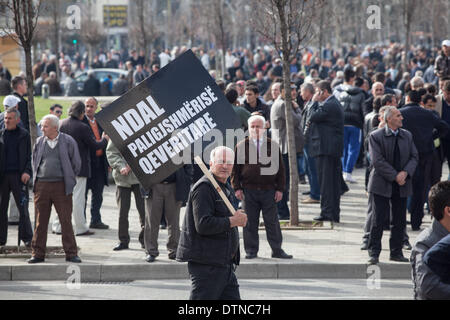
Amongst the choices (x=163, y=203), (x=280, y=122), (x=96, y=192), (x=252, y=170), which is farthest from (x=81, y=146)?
(x=280, y=122)

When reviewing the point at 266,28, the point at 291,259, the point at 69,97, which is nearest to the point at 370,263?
the point at 291,259

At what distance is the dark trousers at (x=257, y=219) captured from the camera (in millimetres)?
11727

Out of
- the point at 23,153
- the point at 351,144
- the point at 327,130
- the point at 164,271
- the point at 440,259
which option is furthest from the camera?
the point at 351,144

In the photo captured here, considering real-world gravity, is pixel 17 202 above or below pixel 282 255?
above

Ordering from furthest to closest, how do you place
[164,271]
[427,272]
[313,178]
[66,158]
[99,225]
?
[313,178]
[99,225]
[66,158]
[164,271]
[427,272]

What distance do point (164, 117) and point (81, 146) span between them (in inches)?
158

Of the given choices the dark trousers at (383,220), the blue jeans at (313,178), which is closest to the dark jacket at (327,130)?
the blue jeans at (313,178)

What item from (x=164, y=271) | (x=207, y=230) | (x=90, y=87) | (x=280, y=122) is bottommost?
(x=164, y=271)

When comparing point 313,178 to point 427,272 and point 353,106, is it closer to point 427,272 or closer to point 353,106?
point 353,106

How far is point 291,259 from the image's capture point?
38.1 feet

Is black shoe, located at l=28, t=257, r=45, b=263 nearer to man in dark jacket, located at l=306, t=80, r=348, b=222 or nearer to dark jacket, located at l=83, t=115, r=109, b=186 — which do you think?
dark jacket, located at l=83, t=115, r=109, b=186

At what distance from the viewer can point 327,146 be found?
554 inches
